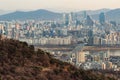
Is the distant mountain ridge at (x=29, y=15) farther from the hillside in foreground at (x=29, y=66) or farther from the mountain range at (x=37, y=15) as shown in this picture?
the hillside in foreground at (x=29, y=66)

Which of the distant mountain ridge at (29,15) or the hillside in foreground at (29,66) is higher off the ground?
the distant mountain ridge at (29,15)

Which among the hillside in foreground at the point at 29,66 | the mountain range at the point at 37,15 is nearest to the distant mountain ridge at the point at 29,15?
the mountain range at the point at 37,15

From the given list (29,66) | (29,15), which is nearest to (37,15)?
(29,15)

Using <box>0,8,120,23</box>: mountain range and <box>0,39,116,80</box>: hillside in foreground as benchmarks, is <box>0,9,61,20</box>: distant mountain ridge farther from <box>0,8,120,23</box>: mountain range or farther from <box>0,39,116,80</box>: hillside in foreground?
<box>0,39,116,80</box>: hillside in foreground

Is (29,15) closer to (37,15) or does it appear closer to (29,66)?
(37,15)

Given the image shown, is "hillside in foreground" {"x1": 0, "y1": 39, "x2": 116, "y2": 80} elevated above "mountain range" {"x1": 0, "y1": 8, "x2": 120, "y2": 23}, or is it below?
below

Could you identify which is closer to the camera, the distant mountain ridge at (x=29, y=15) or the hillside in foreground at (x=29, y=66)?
the hillside in foreground at (x=29, y=66)

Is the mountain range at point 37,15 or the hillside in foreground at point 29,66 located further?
the mountain range at point 37,15

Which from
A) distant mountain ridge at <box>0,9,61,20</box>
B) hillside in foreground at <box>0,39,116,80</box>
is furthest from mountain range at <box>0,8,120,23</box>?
hillside in foreground at <box>0,39,116,80</box>
